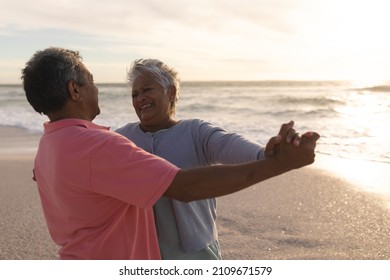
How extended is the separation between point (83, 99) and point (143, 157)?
18.4 inches

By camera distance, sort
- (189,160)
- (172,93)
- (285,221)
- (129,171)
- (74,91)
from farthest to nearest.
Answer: (285,221) → (172,93) → (189,160) → (74,91) → (129,171)

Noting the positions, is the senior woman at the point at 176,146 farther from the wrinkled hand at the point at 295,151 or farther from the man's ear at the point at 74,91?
the man's ear at the point at 74,91

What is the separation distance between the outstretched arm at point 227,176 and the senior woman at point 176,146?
32cm

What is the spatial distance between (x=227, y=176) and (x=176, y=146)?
2.49 ft

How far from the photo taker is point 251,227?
16.7ft

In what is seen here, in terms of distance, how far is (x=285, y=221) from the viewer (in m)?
5.27

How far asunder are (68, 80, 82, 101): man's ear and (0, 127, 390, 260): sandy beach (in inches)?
112

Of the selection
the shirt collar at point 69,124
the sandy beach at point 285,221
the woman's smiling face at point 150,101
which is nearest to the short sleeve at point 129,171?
the shirt collar at point 69,124

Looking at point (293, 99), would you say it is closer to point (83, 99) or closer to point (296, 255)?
point (296, 255)

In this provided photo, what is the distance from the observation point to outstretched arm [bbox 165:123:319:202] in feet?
5.43

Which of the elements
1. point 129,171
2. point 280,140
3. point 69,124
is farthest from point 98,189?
point 280,140

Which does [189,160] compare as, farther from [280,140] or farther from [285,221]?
[285,221]

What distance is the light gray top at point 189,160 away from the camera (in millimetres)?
2275

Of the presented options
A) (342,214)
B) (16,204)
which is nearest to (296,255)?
(342,214)
